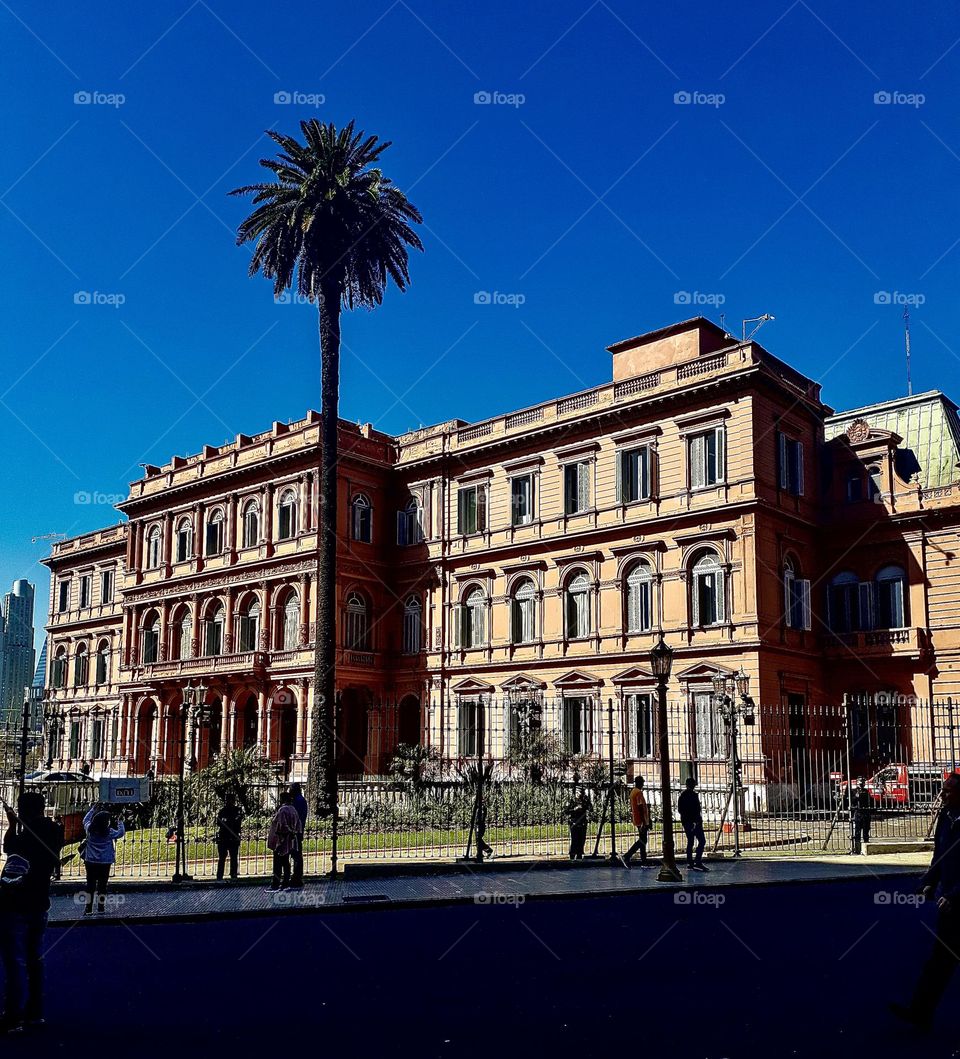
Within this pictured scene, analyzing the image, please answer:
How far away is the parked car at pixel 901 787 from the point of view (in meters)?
29.2

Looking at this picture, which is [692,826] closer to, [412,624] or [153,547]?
[412,624]

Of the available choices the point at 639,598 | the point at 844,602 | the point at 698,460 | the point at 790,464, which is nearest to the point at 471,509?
the point at 639,598

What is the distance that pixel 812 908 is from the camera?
15.2 meters

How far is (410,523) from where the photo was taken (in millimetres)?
47938

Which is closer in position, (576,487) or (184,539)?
(576,487)

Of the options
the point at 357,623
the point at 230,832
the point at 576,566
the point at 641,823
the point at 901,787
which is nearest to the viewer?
the point at 230,832

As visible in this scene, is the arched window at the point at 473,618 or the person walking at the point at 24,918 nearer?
the person walking at the point at 24,918

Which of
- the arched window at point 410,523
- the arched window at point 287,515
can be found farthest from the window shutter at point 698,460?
the arched window at point 287,515

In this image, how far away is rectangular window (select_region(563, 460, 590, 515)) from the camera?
136ft

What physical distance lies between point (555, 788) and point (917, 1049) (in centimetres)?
2277

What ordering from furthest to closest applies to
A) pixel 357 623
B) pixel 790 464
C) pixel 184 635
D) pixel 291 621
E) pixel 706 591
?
pixel 184 635 < pixel 291 621 < pixel 357 623 < pixel 790 464 < pixel 706 591

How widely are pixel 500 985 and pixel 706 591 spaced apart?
28527 millimetres

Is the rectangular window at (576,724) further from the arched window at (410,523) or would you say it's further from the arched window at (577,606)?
the arched window at (410,523)

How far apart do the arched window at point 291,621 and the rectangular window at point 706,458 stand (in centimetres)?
1838
